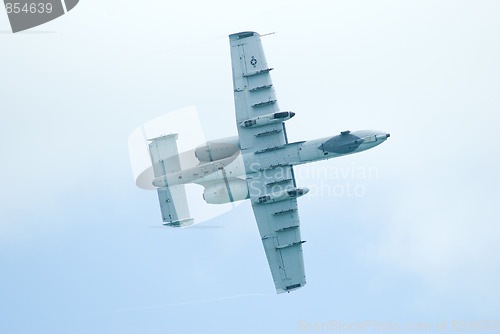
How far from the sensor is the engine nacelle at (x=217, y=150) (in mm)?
62000

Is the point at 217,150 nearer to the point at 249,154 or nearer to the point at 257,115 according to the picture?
the point at 249,154

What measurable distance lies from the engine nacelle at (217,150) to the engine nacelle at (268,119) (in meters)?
1.72

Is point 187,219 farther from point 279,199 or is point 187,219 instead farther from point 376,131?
point 376,131

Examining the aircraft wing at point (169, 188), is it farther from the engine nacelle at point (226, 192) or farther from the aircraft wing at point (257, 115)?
the aircraft wing at point (257, 115)

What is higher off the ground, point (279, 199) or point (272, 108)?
point (272, 108)

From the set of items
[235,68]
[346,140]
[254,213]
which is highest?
[235,68]

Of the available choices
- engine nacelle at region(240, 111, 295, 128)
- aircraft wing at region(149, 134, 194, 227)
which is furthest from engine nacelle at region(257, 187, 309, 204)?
aircraft wing at region(149, 134, 194, 227)

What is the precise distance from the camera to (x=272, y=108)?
6175cm

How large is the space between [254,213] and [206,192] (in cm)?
391

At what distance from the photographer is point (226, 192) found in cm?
6209

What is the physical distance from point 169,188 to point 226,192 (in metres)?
4.05

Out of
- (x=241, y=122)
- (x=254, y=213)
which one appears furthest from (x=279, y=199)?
(x=241, y=122)

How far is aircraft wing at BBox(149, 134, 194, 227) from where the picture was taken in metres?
62.1

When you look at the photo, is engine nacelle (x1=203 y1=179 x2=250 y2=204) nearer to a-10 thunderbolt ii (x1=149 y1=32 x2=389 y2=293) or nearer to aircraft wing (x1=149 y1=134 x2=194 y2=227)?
a-10 thunderbolt ii (x1=149 y1=32 x2=389 y2=293)
